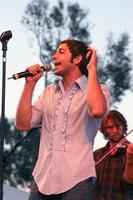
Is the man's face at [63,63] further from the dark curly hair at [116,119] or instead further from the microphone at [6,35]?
the dark curly hair at [116,119]

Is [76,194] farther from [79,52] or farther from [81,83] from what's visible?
[79,52]

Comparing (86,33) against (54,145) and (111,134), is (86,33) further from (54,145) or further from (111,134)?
(54,145)

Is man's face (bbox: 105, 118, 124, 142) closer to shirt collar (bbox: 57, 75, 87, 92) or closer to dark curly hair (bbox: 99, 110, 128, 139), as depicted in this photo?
dark curly hair (bbox: 99, 110, 128, 139)

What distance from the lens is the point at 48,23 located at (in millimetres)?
12062

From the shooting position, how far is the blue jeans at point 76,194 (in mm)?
2168

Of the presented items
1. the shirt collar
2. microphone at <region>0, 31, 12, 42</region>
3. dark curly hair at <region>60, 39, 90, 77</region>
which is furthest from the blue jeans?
microphone at <region>0, 31, 12, 42</region>

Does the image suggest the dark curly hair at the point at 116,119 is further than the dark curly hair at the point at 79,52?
Yes

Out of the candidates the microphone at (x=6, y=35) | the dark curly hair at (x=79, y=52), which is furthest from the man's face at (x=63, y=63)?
the microphone at (x=6, y=35)

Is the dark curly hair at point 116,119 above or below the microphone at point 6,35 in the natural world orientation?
below

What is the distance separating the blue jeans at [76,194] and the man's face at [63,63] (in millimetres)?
525

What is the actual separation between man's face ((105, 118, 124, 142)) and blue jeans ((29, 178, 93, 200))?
1096mm

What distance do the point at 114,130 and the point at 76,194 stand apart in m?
1.21

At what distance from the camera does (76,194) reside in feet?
7.11

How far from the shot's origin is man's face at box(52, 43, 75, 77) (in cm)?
241
